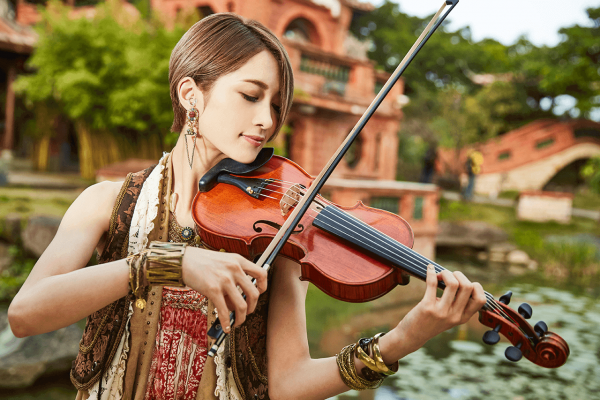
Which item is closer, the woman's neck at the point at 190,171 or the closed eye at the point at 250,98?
the closed eye at the point at 250,98

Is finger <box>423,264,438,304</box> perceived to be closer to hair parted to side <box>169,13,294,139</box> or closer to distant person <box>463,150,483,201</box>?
hair parted to side <box>169,13,294,139</box>

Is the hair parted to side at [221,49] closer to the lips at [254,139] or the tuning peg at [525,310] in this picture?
the lips at [254,139]

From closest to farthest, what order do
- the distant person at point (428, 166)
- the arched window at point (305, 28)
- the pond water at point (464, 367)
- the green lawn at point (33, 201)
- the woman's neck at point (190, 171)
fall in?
1. the woman's neck at point (190, 171)
2. the pond water at point (464, 367)
3. the green lawn at point (33, 201)
4. the arched window at point (305, 28)
5. the distant person at point (428, 166)

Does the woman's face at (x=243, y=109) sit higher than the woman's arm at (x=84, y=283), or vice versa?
the woman's face at (x=243, y=109)

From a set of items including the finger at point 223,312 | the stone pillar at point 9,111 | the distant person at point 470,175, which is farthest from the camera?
the distant person at point 470,175

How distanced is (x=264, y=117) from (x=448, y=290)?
0.75 meters

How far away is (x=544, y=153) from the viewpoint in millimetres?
21500

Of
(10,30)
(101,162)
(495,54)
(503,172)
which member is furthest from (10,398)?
(495,54)

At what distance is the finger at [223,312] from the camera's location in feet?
3.24

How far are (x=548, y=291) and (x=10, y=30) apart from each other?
15.5 meters

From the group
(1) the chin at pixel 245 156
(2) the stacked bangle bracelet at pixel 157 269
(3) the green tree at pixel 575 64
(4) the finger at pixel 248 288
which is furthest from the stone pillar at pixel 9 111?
(3) the green tree at pixel 575 64

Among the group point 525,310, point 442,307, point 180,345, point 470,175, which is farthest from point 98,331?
point 470,175

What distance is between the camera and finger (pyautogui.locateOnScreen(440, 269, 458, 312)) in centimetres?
109

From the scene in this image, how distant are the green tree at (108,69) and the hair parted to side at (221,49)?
757 cm
